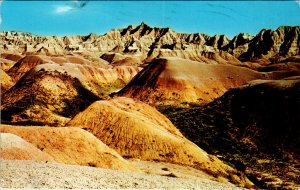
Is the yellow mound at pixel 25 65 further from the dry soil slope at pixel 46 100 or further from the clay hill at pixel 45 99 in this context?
the dry soil slope at pixel 46 100

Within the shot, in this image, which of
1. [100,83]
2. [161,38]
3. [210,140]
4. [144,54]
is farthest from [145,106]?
[161,38]

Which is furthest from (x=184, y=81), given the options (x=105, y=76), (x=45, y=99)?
(x=105, y=76)

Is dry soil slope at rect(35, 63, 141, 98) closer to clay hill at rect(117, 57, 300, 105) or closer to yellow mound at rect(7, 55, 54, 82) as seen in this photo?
clay hill at rect(117, 57, 300, 105)

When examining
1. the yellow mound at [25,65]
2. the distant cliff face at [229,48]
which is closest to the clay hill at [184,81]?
the yellow mound at [25,65]

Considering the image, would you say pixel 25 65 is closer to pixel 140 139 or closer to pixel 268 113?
pixel 268 113

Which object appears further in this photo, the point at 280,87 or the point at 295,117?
the point at 280,87

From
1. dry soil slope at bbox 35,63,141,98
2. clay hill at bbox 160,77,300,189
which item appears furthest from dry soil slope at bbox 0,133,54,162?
dry soil slope at bbox 35,63,141,98

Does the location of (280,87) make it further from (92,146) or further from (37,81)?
(37,81)
